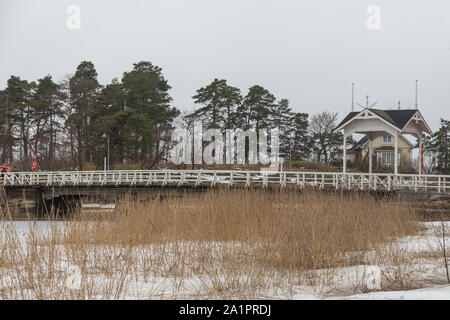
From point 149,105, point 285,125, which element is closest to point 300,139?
point 285,125

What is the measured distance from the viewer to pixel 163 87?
5359 centimetres

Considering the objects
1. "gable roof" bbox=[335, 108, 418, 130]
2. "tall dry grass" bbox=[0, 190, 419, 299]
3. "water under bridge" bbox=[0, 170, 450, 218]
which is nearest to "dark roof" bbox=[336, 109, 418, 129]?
"gable roof" bbox=[335, 108, 418, 130]

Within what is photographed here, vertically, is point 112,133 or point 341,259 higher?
point 112,133

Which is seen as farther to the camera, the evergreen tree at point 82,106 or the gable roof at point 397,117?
the evergreen tree at point 82,106

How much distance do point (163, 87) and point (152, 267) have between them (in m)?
47.1

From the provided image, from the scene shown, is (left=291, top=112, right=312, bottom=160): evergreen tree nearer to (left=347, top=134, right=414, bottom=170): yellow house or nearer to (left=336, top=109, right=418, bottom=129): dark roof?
(left=347, top=134, right=414, bottom=170): yellow house

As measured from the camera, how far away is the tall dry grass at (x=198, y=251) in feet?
21.1

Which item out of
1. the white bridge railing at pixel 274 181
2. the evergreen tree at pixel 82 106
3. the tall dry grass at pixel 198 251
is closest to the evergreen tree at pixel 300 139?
the evergreen tree at pixel 82 106

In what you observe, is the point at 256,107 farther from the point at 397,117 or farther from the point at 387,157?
the point at 397,117

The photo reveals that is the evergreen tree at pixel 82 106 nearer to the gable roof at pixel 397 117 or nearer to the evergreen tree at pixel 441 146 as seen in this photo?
the gable roof at pixel 397 117

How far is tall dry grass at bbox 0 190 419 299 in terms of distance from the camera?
644 cm

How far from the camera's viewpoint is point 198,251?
811 cm

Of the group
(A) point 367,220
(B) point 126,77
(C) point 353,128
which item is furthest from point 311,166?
(A) point 367,220
